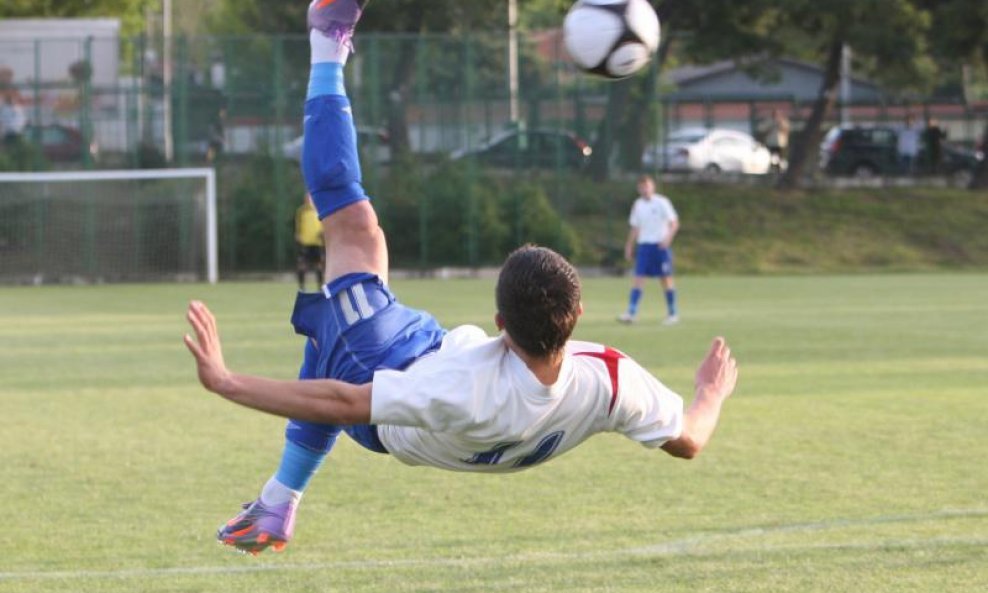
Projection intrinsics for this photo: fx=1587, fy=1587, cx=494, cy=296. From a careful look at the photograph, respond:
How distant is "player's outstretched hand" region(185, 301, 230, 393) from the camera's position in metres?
4.78

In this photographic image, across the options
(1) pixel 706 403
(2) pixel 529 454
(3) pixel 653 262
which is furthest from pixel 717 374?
(3) pixel 653 262

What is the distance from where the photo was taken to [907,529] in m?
7.79

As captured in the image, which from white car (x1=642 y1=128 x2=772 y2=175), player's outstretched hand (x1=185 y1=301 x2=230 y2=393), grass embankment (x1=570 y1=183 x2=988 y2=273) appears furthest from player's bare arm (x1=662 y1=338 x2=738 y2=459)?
white car (x1=642 y1=128 x2=772 y2=175)

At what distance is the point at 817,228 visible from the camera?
122 feet

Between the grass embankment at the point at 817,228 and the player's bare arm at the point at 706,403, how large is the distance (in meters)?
27.4

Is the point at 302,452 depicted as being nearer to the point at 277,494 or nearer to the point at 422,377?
the point at 277,494

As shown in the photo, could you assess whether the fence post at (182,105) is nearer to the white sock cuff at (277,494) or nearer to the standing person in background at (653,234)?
the standing person in background at (653,234)

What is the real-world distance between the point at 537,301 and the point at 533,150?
28113 mm

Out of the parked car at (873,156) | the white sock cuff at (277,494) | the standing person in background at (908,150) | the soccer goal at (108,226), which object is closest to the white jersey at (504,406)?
the white sock cuff at (277,494)

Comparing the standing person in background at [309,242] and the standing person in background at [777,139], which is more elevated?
the standing person in background at [777,139]

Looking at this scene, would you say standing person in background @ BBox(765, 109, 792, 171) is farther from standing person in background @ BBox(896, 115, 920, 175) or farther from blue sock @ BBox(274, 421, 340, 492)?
blue sock @ BBox(274, 421, 340, 492)

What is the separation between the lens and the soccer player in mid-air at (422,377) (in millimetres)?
5113

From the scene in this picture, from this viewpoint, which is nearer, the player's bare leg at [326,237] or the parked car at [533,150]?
the player's bare leg at [326,237]

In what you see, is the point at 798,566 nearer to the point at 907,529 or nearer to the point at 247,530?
the point at 907,529
